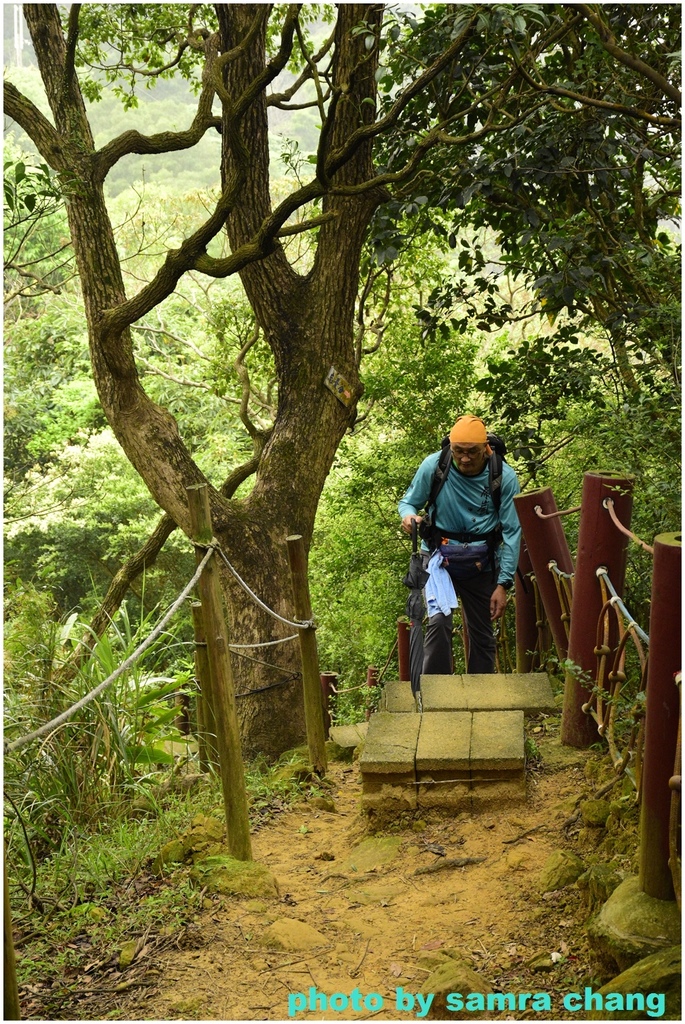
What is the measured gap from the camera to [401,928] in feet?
11.7

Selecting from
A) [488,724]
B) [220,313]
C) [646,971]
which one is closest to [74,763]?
[488,724]

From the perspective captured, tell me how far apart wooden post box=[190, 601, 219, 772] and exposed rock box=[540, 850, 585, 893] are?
173cm

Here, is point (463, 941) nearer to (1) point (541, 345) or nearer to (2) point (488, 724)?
(2) point (488, 724)

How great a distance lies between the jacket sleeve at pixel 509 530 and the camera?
5504 millimetres

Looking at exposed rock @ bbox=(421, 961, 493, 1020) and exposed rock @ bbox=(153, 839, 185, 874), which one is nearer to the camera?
exposed rock @ bbox=(421, 961, 493, 1020)

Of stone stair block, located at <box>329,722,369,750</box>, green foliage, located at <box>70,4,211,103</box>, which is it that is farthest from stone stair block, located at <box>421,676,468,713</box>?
green foliage, located at <box>70,4,211,103</box>

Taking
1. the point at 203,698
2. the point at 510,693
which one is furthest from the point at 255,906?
the point at 510,693

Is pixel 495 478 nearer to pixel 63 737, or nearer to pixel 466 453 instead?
pixel 466 453

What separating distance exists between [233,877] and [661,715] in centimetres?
210

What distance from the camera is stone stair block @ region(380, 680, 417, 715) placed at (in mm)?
5711

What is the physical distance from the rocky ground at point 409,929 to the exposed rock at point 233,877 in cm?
6

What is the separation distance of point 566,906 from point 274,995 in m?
1.03

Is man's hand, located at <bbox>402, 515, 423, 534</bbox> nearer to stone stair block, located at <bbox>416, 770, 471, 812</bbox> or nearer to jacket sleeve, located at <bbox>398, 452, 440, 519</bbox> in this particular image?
jacket sleeve, located at <bbox>398, 452, 440, 519</bbox>

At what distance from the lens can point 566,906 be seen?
3346 mm
